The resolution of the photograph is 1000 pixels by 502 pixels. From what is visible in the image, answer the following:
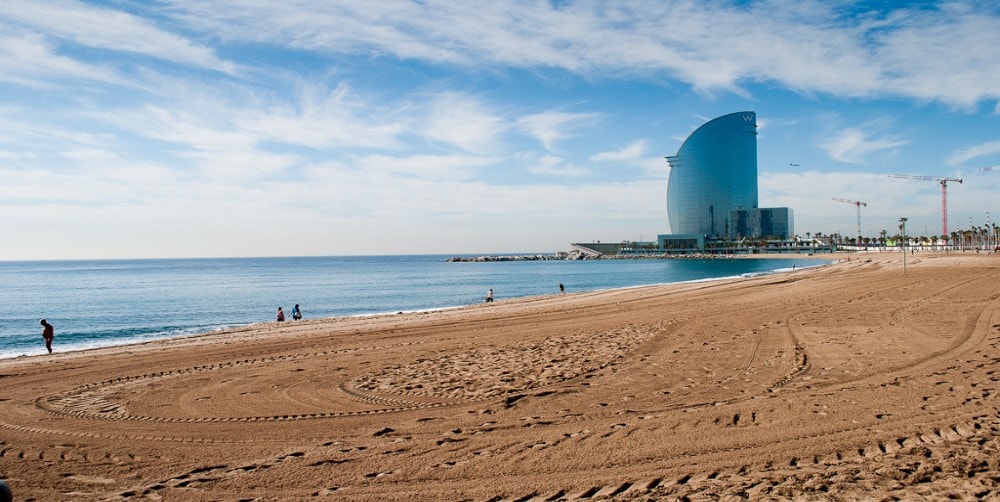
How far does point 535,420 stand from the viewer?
Answer: 7.95 meters

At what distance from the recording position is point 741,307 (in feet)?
74.3

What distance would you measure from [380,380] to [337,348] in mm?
5496

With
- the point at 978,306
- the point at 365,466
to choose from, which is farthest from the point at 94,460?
the point at 978,306

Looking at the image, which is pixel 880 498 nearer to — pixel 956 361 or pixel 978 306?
pixel 956 361

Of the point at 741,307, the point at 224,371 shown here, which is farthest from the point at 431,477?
the point at 741,307

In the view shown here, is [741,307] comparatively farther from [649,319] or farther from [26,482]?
[26,482]

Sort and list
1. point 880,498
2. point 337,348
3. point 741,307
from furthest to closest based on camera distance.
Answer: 1. point 741,307
2. point 337,348
3. point 880,498

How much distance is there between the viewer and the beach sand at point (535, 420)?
5789mm

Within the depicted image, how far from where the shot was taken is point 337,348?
53.4ft

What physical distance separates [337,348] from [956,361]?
13503 mm

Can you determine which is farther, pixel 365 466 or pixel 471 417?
pixel 471 417

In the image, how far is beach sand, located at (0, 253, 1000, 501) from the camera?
579cm

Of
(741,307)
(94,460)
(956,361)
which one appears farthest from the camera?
(741,307)

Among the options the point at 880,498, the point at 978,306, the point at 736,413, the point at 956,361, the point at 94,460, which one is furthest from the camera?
the point at 978,306
